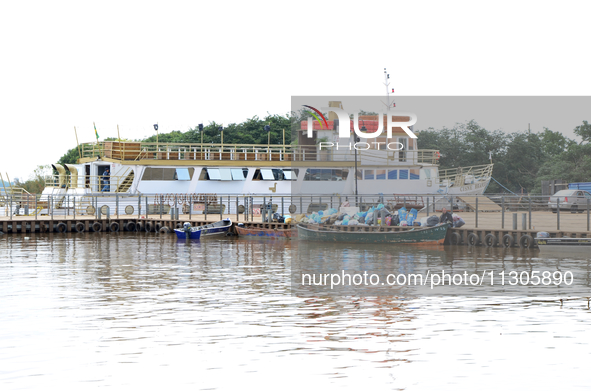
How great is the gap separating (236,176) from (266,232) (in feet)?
42.6

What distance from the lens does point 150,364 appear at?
1047 centimetres

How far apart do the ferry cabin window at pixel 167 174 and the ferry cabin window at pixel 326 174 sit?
320 inches

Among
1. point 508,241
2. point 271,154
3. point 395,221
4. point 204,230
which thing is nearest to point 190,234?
point 204,230

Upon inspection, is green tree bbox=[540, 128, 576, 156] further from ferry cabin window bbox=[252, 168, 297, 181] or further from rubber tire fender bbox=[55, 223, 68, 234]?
rubber tire fender bbox=[55, 223, 68, 234]

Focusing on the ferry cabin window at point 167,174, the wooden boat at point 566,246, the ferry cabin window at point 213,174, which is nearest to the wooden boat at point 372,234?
the wooden boat at point 566,246

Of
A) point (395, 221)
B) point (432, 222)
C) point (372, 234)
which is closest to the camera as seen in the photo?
point (432, 222)

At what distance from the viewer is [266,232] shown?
37.3 meters

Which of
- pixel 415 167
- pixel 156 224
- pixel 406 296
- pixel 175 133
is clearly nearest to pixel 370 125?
pixel 415 167

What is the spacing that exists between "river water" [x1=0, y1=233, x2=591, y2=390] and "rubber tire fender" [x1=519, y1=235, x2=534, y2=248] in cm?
789

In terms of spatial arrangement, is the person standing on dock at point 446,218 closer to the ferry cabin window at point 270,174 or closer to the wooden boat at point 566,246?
the wooden boat at point 566,246

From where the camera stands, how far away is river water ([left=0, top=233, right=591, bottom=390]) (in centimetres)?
977

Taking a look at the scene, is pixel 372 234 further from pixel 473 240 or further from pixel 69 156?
pixel 69 156

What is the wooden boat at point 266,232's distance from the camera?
36.6 m

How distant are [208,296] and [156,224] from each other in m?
26.5
